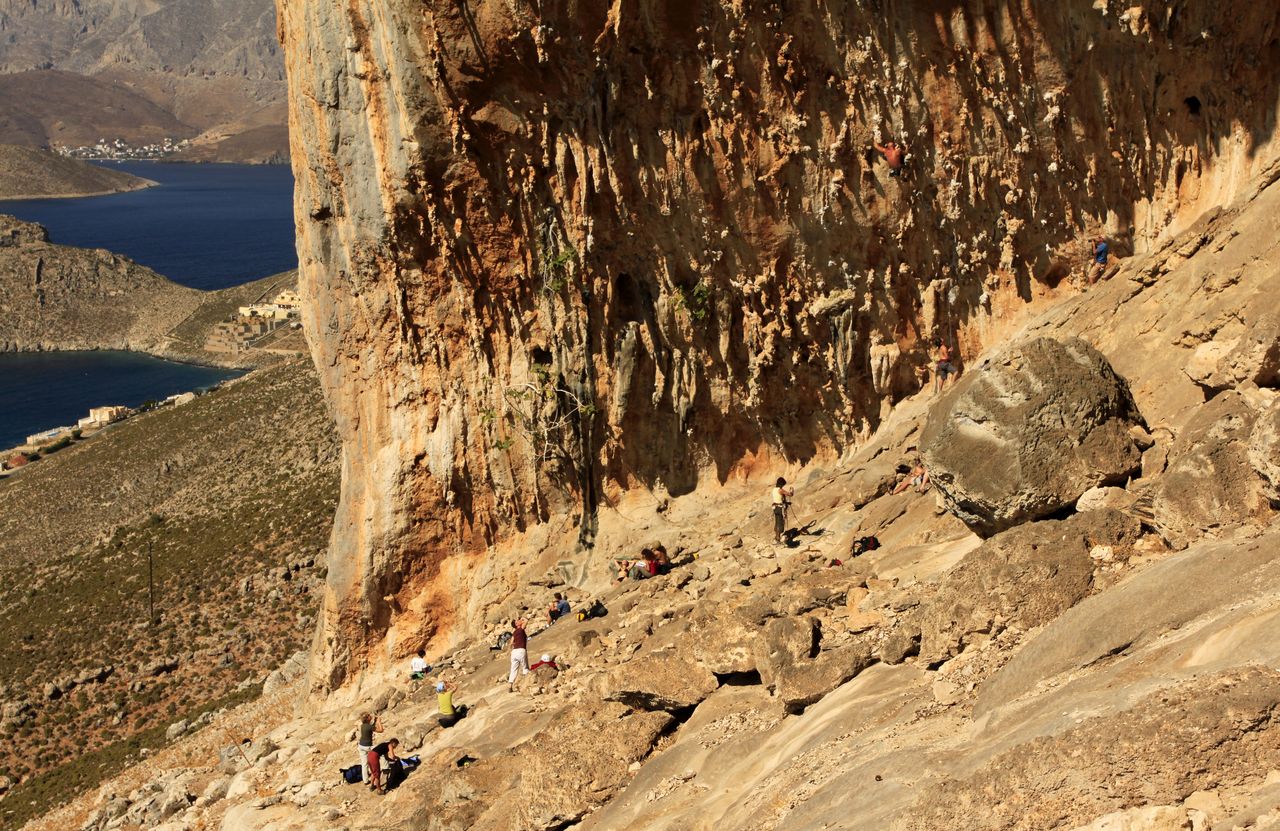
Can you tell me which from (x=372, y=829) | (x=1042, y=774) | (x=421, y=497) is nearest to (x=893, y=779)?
(x=1042, y=774)

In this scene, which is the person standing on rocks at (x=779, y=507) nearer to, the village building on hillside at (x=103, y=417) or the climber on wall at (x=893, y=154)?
the climber on wall at (x=893, y=154)

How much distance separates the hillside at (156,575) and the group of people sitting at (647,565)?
49.8 ft

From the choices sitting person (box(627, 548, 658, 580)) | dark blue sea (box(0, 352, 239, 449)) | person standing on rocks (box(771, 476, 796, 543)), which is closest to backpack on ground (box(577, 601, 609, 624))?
sitting person (box(627, 548, 658, 580))

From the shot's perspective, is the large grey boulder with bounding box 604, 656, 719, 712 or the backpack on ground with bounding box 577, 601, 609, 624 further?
the backpack on ground with bounding box 577, 601, 609, 624

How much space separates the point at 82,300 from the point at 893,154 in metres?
126

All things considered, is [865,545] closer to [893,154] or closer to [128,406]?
[893,154]

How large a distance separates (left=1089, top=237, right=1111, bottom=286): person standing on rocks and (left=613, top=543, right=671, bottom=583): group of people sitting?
8628mm

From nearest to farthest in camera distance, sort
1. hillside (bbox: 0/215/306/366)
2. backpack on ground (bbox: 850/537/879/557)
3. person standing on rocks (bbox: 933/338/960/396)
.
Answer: backpack on ground (bbox: 850/537/879/557) < person standing on rocks (bbox: 933/338/960/396) < hillside (bbox: 0/215/306/366)

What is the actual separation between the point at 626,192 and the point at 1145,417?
9.21 metres

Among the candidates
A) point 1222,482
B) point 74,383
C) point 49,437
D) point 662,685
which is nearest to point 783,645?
point 662,685

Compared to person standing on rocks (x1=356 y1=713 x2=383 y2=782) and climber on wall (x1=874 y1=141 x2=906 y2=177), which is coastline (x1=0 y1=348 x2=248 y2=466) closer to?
person standing on rocks (x1=356 y1=713 x2=383 y2=782)

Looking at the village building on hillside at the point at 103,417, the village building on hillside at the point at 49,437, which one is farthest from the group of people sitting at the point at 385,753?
the village building on hillside at the point at 103,417

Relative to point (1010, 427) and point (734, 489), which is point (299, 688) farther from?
point (1010, 427)

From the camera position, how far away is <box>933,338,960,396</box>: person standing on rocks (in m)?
18.5
